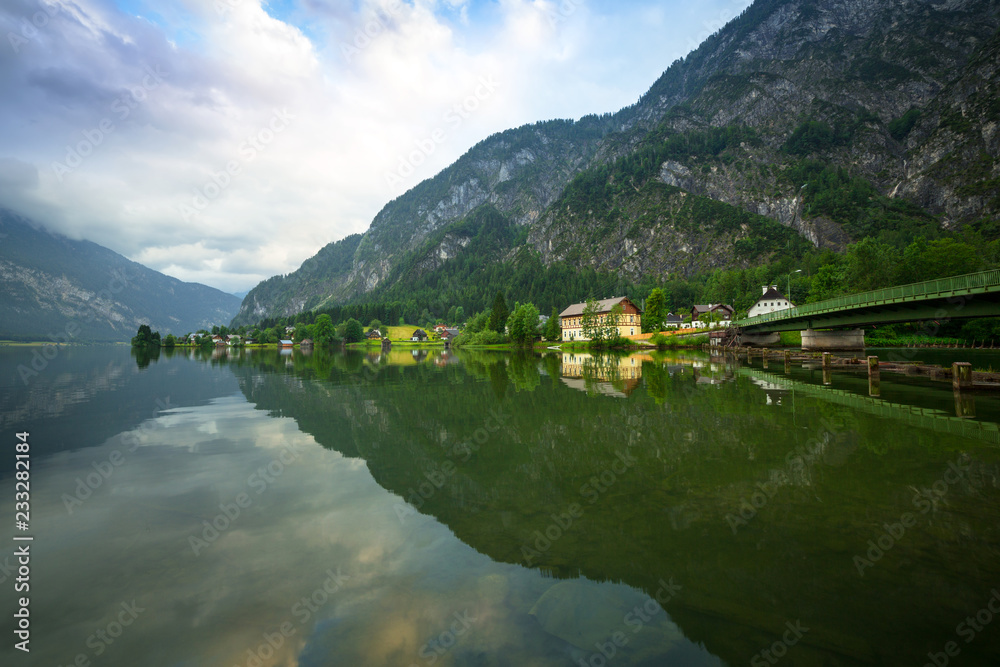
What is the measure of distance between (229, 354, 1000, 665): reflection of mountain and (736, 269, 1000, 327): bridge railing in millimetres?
24484

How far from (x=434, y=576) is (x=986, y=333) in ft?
312

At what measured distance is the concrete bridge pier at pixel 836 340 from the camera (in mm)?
63969

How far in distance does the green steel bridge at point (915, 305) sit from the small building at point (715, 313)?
175 feet

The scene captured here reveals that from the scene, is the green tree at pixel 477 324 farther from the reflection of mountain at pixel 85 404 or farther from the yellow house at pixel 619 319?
the reflection of mountain at pixel 85 404

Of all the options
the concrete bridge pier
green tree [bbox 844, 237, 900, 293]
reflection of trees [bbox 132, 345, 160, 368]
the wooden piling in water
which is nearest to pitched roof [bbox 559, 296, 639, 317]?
green tree [bbox 844, 237, 900, 293]

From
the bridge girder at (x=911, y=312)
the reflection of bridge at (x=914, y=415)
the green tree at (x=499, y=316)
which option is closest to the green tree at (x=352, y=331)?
the green tree at (x=499, y=316)

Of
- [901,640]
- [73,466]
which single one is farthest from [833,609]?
[73,466]

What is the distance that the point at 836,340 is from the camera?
2549 inches

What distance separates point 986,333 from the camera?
64188 mm

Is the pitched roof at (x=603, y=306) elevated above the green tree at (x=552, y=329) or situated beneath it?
elevated above

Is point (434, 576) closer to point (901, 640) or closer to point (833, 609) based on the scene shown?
point (833, 609)

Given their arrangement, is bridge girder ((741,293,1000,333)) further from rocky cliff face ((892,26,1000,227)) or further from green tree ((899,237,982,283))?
rocky cliff face ((892,26,1000,227))

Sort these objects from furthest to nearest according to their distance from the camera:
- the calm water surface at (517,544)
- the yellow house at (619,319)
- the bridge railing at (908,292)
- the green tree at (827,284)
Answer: the yellow house at (619,319)
the green tree at (827,284)
the bridge railing at (908,292)
the calm water surface at (517,544)

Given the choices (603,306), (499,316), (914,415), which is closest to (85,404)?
(914,415)
